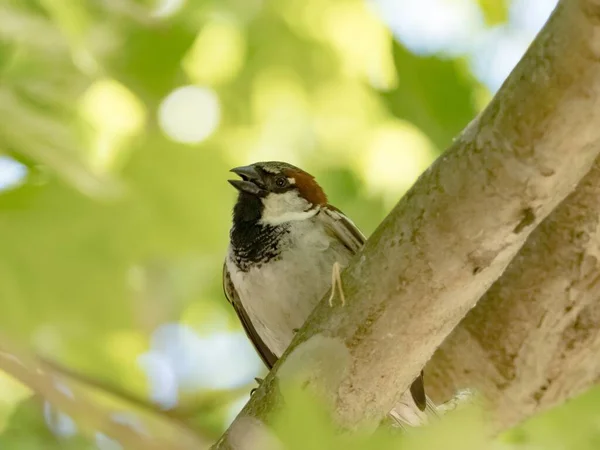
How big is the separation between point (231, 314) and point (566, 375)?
1.38m

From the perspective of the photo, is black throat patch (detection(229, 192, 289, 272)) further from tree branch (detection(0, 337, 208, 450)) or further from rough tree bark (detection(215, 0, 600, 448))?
rough tree bark (detection(215, 0, 600, 448))

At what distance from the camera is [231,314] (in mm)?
2736

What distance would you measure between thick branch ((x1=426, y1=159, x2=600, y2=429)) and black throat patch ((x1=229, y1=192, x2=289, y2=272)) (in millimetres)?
439

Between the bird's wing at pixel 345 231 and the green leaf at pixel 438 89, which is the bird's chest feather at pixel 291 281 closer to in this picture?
the bird's wing at pixel 345 231

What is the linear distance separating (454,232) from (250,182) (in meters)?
0.96

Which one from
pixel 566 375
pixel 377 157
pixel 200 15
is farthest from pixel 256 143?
pixel 566 375

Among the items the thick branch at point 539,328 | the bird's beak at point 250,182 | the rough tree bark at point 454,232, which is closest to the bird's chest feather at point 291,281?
the bird's beak at point 250,182

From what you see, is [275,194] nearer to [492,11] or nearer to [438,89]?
[438,89]

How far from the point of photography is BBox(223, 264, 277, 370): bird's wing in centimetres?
184

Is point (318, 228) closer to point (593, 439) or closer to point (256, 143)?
point (256, 143)

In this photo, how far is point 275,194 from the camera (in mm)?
1904

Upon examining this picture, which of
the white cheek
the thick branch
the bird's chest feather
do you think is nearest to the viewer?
the thick branch

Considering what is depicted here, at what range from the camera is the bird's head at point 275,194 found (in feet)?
Result: 6.07

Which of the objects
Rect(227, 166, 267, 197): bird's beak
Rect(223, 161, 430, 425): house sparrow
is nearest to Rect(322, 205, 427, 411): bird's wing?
Rect(223, 161, 430, 425): house sparrow
